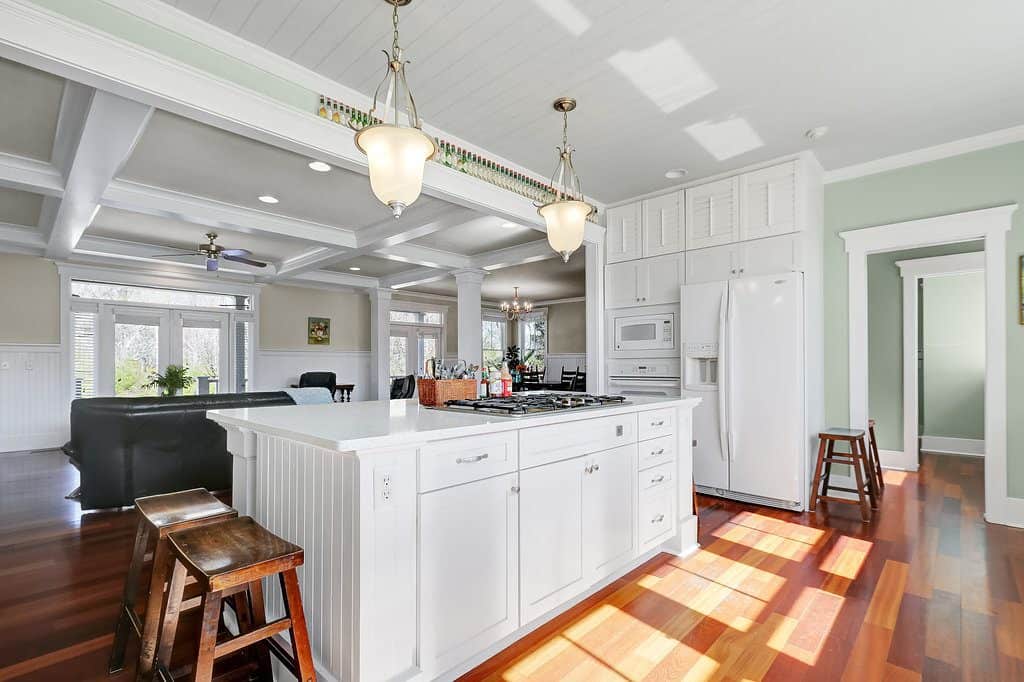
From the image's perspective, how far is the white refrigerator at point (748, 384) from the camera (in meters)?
3.70

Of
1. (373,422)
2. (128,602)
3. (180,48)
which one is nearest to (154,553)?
(128,602)

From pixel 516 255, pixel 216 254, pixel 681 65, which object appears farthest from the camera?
pixel 516 255

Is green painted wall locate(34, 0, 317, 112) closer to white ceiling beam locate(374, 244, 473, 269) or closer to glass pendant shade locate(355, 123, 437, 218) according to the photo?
glass pendant shade locate(355, 123, 437, 218)

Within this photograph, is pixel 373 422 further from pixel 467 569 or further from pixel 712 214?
pixel 712 214

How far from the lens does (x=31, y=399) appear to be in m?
6.42

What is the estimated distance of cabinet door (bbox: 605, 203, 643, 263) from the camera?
472cm

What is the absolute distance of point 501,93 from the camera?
2941mm

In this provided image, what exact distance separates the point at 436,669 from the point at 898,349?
569 centimetres

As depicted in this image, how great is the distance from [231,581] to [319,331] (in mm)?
8413

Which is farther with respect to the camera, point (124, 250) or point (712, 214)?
point (124, 250)

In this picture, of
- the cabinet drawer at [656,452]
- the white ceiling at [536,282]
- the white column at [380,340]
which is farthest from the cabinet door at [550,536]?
the white column at [380,340]

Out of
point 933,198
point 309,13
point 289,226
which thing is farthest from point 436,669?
point 289,226

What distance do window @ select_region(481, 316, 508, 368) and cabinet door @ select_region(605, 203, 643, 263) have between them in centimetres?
756

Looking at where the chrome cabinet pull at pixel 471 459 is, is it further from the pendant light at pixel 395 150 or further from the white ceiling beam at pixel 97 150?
the white ceiling beam at pixel 97 150
